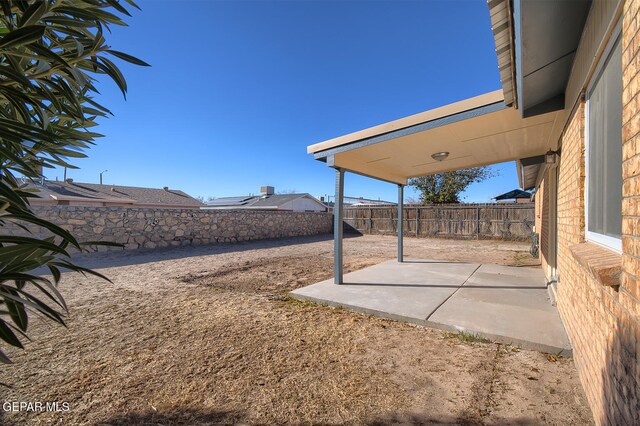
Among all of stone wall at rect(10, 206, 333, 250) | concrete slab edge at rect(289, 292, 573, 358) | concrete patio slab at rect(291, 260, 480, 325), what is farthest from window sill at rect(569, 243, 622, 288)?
stone wall at rect(10, 206, 333, 250)

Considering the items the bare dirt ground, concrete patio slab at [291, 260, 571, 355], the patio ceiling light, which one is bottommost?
the bare dirt ground

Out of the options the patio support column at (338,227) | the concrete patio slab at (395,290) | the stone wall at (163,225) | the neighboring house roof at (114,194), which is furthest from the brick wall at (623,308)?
the neighboring house roof at (114,194)

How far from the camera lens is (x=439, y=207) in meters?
15.4

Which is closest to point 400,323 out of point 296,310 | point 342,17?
point 296,310

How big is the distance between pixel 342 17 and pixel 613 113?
667cm

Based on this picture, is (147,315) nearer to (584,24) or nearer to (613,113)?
(613,113)

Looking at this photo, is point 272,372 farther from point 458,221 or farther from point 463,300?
point 458,221

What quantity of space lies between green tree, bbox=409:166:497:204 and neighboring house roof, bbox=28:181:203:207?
17.8 m

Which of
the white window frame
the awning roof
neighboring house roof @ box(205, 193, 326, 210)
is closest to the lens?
the white window frame

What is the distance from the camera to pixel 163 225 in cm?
1087

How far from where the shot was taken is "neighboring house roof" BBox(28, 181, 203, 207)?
16.2 meters

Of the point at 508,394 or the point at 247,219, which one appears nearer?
the point at 508,394

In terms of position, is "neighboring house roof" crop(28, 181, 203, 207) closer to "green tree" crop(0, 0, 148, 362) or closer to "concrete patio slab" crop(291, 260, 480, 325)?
"concrete patio slab" crop(291, 260, 480, 325)

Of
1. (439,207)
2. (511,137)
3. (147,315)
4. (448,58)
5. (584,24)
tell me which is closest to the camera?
(584,24)
